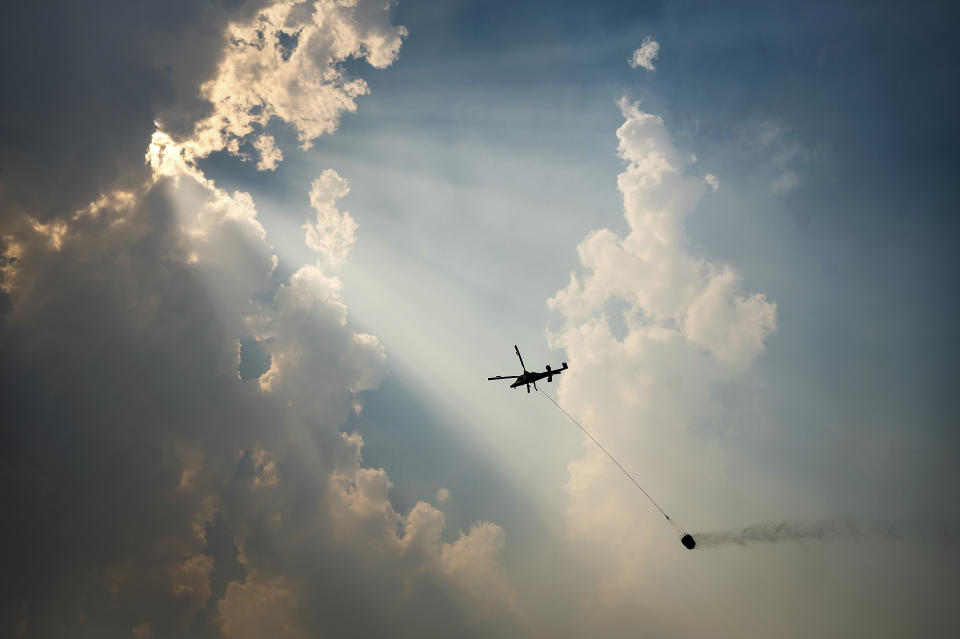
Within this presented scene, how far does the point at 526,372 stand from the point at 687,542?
25323mm

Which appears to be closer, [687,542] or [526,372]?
[687,542]

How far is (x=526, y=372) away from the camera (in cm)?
5050

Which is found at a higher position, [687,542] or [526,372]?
[526,372]

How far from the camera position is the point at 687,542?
39000 millimetres
